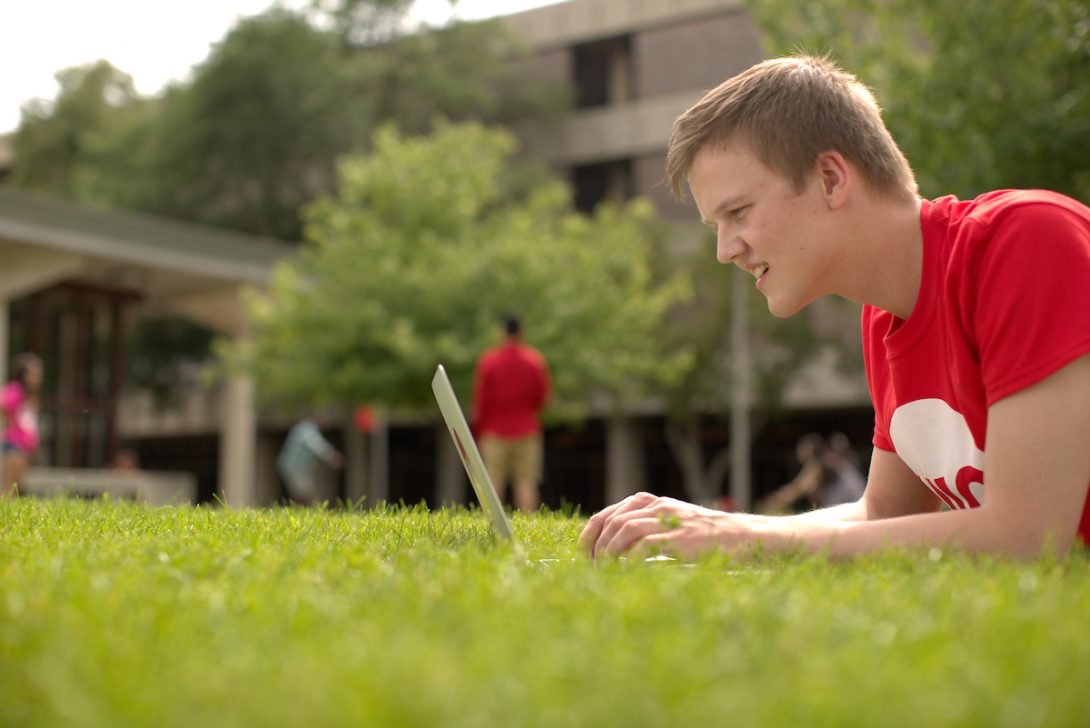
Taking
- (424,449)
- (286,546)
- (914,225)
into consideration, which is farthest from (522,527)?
(424,449)

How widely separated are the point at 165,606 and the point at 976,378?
6.18 feet

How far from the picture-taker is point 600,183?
1655 inches

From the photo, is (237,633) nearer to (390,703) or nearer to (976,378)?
(390,703)

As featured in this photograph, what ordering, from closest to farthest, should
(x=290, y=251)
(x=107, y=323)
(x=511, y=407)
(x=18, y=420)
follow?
(x=511, y=407) → (x=18, y=420) → (x=107, y=323) → (x=290, y=251)

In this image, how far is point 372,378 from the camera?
26984mm

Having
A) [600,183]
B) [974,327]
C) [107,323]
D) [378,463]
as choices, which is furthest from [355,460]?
[974,327]

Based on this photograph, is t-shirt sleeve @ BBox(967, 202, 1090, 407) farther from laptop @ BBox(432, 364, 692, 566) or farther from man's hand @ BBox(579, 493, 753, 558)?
laptop @ BBox(432, 364, 692, 566)

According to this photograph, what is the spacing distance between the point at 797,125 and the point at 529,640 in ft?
5.52

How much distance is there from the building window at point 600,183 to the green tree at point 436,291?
393 inches

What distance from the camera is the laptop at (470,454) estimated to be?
302 centimetres

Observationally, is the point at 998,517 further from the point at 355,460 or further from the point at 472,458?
the point at 355,460

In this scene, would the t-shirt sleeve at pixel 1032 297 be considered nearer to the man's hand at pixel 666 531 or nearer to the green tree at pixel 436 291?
the man's hand at pixel 666 531

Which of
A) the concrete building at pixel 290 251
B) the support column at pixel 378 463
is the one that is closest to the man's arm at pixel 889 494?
the concrete building at pixel 290 251

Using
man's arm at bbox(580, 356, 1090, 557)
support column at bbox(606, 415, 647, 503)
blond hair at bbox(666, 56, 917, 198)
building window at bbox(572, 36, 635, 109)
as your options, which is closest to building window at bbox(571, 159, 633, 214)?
building window at bbox(572, 36, 635, 109)
